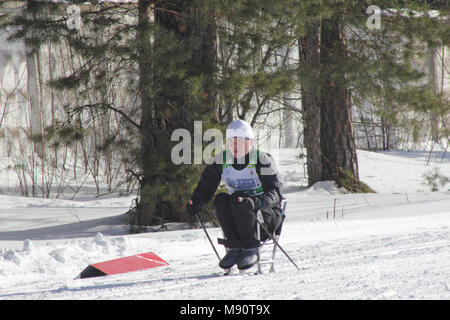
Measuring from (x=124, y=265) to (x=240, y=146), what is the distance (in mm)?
1684

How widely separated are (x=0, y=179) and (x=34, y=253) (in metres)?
10.1

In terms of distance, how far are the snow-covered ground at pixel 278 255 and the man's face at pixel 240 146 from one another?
35.5 inches

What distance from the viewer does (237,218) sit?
14.0 feet

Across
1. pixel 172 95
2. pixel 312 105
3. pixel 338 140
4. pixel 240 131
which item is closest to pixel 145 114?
pixel 172 95

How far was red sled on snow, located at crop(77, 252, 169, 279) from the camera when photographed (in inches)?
195

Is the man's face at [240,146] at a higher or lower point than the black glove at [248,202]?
higher

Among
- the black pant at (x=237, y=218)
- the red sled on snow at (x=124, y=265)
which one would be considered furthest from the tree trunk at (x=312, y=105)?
the black pant at (x=237, y=218)

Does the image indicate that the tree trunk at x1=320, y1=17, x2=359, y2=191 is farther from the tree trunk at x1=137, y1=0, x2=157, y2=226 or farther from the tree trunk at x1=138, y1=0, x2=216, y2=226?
the tree trunk at x1=137, y1=0, x2=157, y2=226

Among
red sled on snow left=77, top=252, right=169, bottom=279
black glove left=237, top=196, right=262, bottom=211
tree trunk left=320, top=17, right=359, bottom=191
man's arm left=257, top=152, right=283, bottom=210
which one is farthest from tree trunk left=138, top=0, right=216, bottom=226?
tree trunk left=320, top=17, right=359, bottom=191

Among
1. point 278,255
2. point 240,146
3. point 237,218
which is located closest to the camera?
point 237,218

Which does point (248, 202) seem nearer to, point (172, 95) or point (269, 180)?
point (269, 180)

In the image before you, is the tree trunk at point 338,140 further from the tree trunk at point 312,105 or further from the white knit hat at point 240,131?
the white knit hat at point 240,131

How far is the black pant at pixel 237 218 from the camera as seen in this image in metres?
4.25
